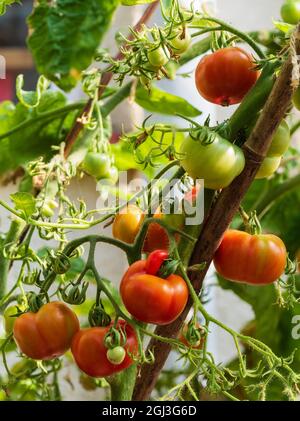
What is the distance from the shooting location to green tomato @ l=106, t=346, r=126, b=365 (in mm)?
456

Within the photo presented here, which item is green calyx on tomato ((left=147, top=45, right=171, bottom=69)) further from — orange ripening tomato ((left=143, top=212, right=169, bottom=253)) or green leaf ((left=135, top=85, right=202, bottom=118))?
green leaf ((left=135, top=85, right=202, bottom=118))

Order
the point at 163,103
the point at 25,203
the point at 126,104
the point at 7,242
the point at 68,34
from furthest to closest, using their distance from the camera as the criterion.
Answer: the point at 126,104 → the point at 163,103 → the point at 7,242 → the point at 25,203 → the point at 68,34

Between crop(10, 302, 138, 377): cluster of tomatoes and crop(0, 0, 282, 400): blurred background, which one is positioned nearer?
crop(10, 302, 138, 377): cluster of tomatoes

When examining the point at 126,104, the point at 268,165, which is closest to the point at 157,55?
the point at 268,165

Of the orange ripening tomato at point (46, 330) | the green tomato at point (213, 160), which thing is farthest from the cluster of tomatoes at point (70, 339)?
the green tomato at point (213, 160)

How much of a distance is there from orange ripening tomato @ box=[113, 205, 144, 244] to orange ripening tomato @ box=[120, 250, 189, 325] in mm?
57

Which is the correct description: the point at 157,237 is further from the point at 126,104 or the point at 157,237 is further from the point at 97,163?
the point at 126,104

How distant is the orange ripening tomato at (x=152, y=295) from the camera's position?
446mm

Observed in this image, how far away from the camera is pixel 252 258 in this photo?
0.48 m

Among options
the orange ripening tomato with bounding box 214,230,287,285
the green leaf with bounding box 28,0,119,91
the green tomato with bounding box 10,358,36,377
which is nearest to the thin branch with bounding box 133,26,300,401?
the orange ripening tomato with bounding box 214,230,287,285

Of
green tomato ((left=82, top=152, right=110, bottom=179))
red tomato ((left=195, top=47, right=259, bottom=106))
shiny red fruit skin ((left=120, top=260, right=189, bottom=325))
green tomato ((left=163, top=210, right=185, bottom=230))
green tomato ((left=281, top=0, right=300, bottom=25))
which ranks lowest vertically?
green tomato ((left=82, top=152, right=110, bottom=179))

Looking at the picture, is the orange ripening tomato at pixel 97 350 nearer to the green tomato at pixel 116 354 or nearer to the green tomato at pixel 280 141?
the green tomato at pixel 116 354

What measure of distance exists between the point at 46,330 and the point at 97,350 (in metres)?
0.04

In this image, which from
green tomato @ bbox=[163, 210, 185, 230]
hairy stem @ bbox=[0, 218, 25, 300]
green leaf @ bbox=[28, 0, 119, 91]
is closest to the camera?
green leaf @ bbox=[28, 0, 119, 91]
